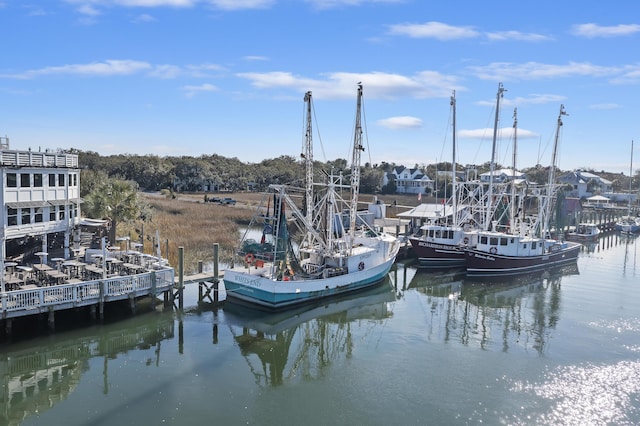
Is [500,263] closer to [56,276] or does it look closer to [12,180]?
[56,276]

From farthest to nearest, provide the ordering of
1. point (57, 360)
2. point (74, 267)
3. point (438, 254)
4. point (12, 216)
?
1. point (438, 254)
2. point (74, 267)
3. point (12, 216)
4. point (57, 360)

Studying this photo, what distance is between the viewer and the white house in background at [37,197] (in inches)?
947

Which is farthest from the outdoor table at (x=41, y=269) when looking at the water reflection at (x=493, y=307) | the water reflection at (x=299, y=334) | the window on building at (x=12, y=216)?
the water reflection at (x=493, y=307)

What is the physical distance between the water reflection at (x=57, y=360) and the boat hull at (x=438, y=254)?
988 inches

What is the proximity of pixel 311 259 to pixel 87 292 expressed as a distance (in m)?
14.8

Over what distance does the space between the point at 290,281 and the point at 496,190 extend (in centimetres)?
4864

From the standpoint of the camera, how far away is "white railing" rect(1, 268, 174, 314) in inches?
833

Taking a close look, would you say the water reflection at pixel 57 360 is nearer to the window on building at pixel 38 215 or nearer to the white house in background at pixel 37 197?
the white house in background at pixel 37 197

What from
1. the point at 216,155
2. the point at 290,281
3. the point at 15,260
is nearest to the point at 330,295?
the point at 290,281

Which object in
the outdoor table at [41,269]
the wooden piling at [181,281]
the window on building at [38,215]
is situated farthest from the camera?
the wooden piling at [181,281]

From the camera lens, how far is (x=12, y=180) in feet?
80.0

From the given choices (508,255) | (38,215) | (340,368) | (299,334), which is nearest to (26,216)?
(38,215)

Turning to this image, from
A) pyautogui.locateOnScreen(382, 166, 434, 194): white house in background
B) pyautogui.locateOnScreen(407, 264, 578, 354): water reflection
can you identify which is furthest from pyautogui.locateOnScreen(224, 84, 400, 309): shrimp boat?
pyautogui.locateOnScreen(382, 166, 434, 194): white house in background

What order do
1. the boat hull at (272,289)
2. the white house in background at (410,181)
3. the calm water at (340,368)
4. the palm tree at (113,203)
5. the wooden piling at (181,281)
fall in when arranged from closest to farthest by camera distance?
the calm water at (340,368) < the wooden piling at (181,281) < the boat hull at (272,289) < the palm tree at (113,203) < the white house in background at (410,181)
